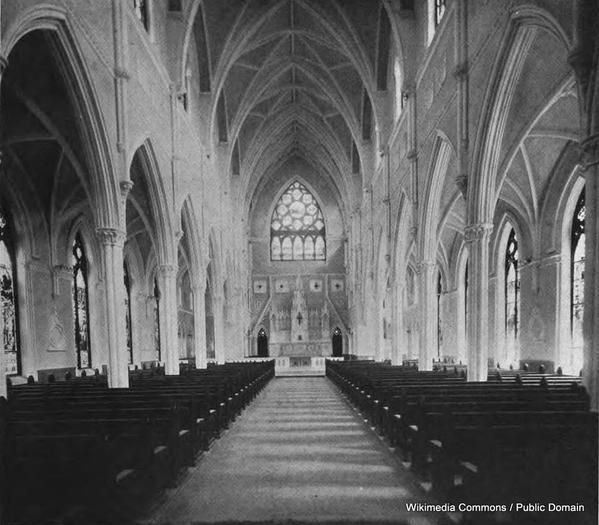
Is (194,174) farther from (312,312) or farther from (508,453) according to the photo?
(312,312)

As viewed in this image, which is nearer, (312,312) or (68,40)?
(68,40)

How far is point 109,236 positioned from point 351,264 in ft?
94.1

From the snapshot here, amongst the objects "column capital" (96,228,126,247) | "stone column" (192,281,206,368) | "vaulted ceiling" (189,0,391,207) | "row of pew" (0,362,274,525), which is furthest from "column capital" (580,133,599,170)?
"vaulted ceiling" (189,0,391,207)

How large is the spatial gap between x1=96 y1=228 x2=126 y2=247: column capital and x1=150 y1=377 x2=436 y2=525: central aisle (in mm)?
5763

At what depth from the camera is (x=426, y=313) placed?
671 inches

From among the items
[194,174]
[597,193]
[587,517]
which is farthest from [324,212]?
[587,517]

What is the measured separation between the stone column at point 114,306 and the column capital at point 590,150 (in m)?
10.5

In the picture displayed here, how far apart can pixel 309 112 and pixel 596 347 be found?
32.6m

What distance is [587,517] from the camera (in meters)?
3.84

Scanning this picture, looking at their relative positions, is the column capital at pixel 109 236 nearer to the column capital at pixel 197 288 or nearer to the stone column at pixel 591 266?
the column capital at pixel 197 288

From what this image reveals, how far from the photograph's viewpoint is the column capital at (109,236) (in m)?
11.9

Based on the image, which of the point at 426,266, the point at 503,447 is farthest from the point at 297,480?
the point at 426,266

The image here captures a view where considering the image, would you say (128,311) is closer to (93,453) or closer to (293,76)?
(293,76)

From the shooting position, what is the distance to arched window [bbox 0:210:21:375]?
16.4 meters
